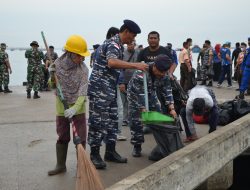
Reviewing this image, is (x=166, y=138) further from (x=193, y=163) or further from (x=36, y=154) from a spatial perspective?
(x=36, y=154)

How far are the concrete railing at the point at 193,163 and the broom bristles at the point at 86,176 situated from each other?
0.21 metres

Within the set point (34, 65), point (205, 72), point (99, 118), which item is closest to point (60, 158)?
point (99, 118)

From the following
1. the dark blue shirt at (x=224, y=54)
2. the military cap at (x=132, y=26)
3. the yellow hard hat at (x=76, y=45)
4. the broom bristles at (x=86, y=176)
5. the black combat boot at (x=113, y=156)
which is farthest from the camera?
the dark blue shirt at (x=224, y=54)

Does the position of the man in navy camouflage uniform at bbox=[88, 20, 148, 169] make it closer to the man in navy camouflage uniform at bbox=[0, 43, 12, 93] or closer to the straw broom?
the straw broom

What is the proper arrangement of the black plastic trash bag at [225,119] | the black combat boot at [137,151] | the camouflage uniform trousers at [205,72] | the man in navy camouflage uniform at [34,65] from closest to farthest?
the black combat boot at [137,151] → the black plastic trash bag at [225,119] → the man in navy camouflage uniform at [34,65] → the camouflage uniform trousers at [205,72]

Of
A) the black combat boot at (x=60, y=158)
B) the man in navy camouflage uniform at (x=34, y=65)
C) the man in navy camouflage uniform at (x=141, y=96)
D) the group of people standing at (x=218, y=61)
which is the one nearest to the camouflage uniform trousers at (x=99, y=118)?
the black combat boot at (x=60, y=158)

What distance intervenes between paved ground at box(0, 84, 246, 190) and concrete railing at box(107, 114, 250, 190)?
0.78 metres

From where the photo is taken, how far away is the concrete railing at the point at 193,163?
11.0ft

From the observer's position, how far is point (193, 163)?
4.22m

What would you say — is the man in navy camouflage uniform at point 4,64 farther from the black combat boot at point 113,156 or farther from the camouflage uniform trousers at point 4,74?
the black combat boot at point 113,156

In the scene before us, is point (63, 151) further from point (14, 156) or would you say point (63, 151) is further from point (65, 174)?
point (14, 156)

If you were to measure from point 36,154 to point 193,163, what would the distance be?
7.88 feet

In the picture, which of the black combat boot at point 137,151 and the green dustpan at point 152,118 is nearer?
the green dustpan at point 152,118

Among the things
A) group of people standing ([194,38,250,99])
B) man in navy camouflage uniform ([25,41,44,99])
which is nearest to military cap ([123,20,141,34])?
man in navy camouflage uniform ([25,41,44,99])
